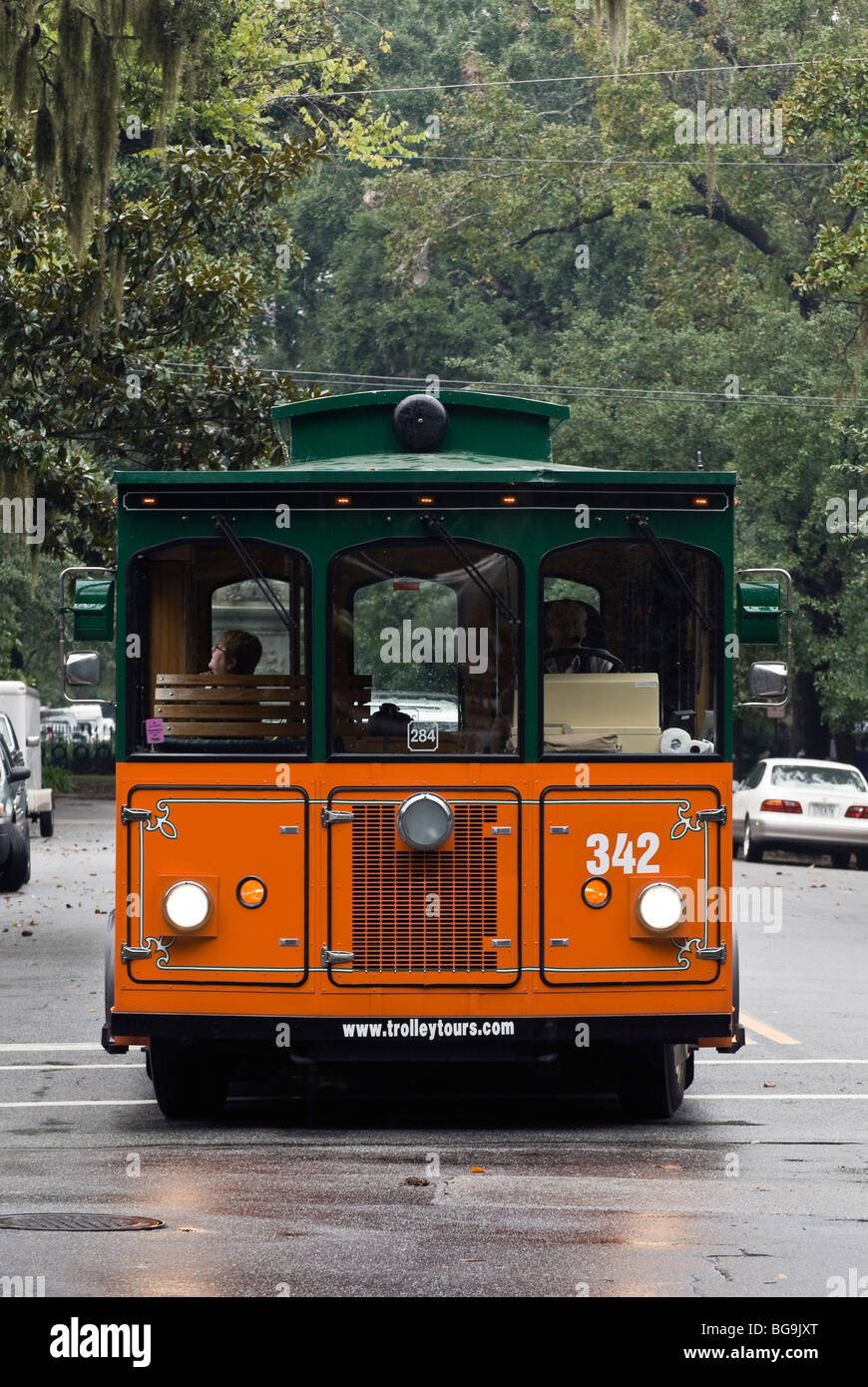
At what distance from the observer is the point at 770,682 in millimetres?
9680

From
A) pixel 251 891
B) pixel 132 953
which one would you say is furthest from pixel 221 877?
pixel 132 953

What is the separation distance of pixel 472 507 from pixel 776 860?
2090 cm

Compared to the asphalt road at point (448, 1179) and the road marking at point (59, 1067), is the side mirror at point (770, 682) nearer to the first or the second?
the asphalt road at point (448, 1179)

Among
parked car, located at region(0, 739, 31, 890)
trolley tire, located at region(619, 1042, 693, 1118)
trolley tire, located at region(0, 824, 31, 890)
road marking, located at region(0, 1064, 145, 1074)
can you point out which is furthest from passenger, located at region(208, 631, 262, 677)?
trolley tire, located at region(0, 824, 31, 890)

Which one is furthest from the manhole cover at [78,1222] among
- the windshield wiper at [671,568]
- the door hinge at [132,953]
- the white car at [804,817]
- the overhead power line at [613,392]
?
the overhead power line at [613,392]

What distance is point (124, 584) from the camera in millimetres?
9281

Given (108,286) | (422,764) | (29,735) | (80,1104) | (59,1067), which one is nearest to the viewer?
(422,764)

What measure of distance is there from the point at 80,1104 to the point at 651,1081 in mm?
2783

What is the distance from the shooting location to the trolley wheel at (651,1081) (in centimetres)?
947

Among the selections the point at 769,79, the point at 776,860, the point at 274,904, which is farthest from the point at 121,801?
the point at 769,79

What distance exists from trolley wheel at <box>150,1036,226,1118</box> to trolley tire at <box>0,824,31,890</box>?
514 inches

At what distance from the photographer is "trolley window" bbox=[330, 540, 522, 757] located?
9.19m

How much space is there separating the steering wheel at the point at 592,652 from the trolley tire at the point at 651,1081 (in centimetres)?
169

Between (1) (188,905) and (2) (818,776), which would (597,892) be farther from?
(2) (818,776)
